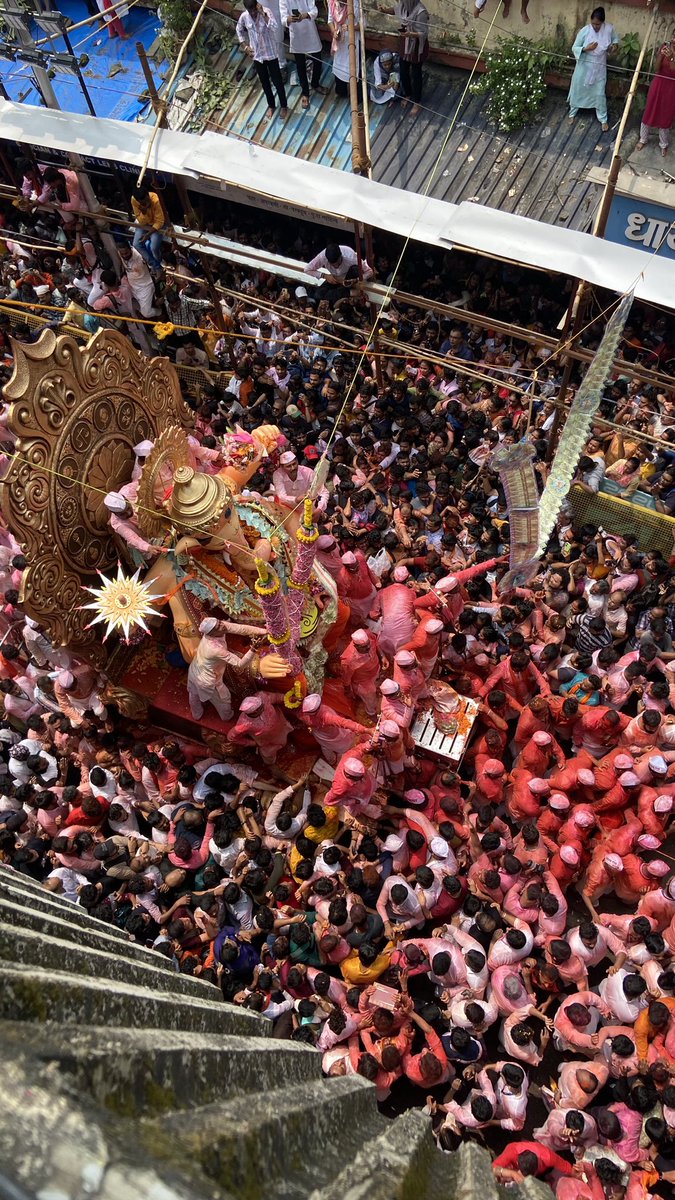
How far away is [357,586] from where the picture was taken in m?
8.72

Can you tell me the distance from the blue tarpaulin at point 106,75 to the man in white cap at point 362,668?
33.0ft

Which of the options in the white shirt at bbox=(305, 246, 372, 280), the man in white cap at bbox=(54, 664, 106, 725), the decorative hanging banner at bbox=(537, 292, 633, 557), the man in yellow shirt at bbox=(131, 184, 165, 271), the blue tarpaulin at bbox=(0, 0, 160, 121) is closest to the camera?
the decorative hanging banner at bbox=(537, 292, 633, 557)

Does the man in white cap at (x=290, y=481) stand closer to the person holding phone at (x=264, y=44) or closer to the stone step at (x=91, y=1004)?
the stone step at (x=91, y=1004)

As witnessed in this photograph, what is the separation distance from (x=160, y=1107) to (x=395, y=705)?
5527mm

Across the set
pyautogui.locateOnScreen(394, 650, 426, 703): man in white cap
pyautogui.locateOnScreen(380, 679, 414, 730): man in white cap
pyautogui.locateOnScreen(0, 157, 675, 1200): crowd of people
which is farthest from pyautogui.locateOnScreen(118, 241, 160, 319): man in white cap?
pyautogui.locateOnScreen(380, 679, 414, 730): man in white cap

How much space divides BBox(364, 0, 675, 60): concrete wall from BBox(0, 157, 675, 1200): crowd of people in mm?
3433

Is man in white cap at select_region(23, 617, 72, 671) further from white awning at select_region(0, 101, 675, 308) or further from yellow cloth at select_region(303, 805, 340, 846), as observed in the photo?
white awning at select_region(0, 101, 675, 308)

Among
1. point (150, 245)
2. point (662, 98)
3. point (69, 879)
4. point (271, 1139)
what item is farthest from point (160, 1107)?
point (150, 245)

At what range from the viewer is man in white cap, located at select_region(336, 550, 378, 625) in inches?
335

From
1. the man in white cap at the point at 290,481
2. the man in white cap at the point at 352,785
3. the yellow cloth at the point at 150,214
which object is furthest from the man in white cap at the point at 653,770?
the yellow cloth at the point at 150,214

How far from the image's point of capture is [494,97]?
37.4 feet

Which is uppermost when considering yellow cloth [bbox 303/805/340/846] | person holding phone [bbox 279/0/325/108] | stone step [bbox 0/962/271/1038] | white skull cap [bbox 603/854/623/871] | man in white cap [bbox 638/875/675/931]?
person holding phone [bbox 279/0/325/108]

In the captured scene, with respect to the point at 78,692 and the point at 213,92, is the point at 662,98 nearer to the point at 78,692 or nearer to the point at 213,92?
the point at 213,92

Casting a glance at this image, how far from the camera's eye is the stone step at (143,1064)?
1889mm
